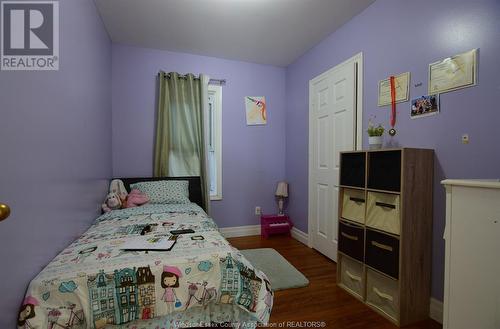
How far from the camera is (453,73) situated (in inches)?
61.4

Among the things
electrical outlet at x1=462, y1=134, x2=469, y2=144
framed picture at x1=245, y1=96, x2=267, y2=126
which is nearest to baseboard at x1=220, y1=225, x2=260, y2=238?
framed picture at x1=245, y1=96, x2=267, y2=126

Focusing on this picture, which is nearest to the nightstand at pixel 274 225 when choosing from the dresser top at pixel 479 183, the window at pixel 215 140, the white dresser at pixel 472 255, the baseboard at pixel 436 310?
the window at pixel 215 140

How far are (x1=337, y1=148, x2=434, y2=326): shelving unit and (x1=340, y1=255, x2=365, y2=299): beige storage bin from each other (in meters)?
0.01

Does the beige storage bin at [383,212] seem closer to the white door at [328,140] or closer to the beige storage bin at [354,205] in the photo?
the beige storage bin at [354,205]

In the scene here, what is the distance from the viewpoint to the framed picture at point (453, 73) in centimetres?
147

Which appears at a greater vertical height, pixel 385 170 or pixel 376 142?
pixel 376 142

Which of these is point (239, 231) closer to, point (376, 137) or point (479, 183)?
point (376, 137)

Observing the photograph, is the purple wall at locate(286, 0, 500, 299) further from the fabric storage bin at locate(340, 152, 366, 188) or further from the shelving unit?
the fabric storage bin at locate(340, 152, 366, 188)

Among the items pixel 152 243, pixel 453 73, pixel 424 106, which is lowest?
pixel 152 243

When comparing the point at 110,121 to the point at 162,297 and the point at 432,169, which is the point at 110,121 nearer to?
the point at 162,297

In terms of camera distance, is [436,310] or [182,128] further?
[182,128]

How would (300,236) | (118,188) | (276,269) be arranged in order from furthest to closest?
1. (300,236)
2. (118,188)
3. (276,269)

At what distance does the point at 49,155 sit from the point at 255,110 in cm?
264

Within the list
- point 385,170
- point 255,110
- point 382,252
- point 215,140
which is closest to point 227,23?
point 255,110
